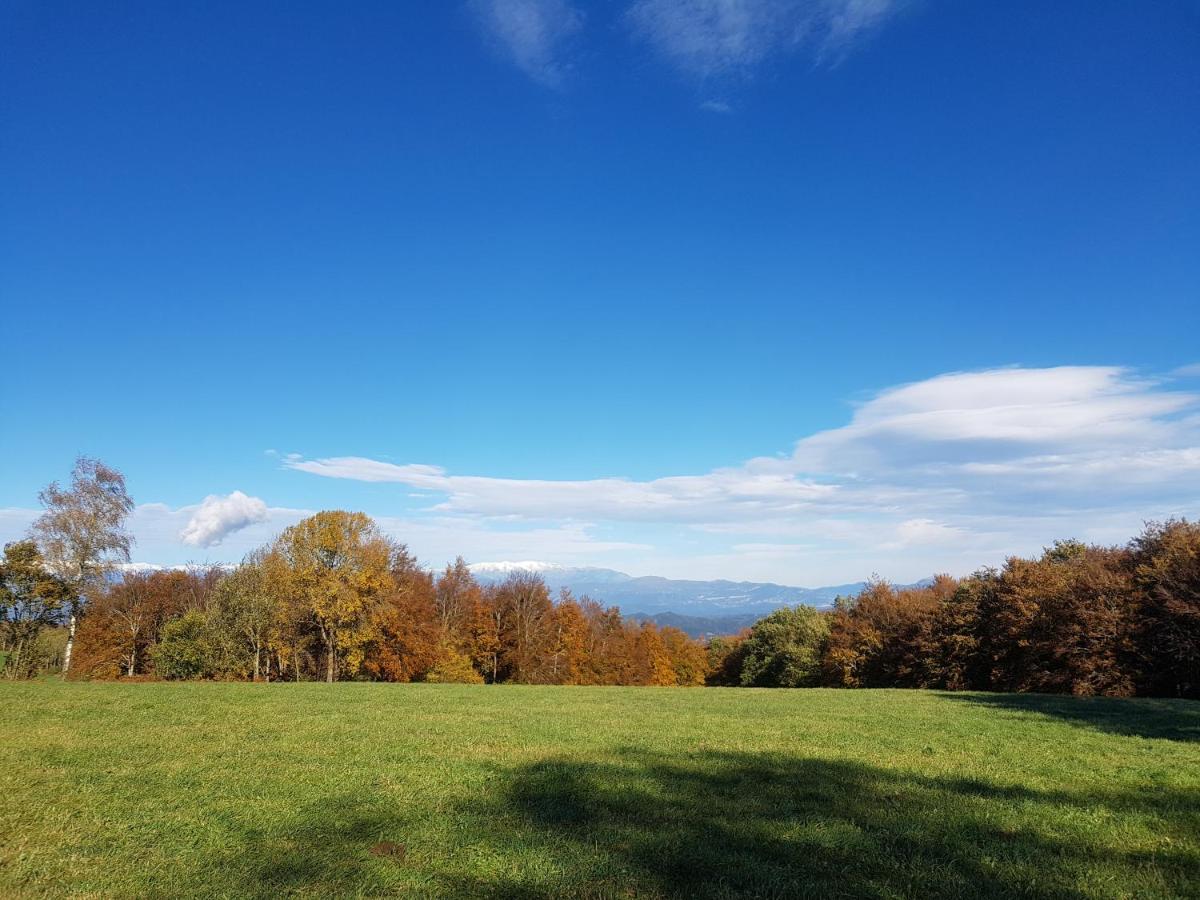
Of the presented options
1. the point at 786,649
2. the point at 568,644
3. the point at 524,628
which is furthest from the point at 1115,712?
the point at 568,644

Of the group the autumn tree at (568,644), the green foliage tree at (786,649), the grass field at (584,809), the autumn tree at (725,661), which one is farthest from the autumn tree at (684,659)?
the grass field at (584,809)

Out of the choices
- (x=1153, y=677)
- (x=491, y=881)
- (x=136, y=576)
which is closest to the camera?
(x=491, y=881)

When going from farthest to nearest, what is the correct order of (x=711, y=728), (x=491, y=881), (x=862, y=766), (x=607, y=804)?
(x=711, y=728)
(x=862, y=766)
(x=607, y=804)
(x=491, y=881)

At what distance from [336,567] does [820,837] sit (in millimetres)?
48234

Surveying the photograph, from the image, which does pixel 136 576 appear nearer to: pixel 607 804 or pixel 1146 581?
pixel 607 804

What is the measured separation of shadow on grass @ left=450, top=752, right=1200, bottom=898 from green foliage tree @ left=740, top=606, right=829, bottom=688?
64844mm

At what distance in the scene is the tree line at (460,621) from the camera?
41.9 meters

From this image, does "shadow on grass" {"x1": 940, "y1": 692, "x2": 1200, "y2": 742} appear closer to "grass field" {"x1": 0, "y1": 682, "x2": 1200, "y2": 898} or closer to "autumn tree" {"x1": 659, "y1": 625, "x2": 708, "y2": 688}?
"grass field" {"x1": 0, "y1": 682, "x2": 1200, "y2": 898}

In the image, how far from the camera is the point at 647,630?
331ft

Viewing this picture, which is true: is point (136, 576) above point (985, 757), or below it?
above

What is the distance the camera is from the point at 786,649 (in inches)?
2972

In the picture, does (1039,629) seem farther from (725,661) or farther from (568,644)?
(725,661)

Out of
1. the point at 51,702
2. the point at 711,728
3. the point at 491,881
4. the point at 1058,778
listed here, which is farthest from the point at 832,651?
the point at 491,881

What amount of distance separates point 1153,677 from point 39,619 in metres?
72.4
